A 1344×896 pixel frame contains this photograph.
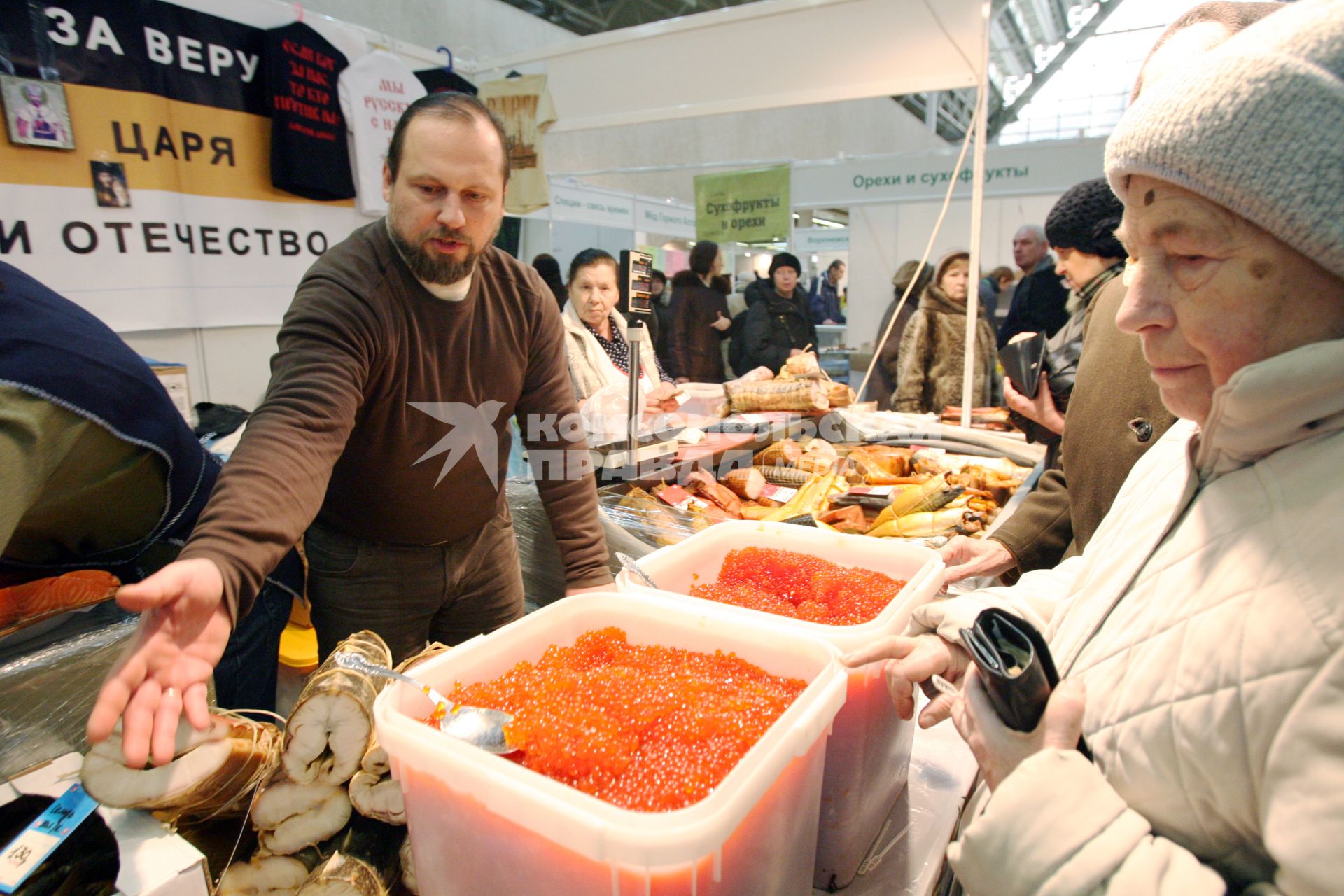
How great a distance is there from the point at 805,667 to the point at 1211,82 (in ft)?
2.11

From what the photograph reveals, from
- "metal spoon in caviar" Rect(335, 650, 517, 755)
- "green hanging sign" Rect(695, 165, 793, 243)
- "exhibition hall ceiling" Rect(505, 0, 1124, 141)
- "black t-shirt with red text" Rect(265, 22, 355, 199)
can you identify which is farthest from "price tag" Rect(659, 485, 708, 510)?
"exhibition hall ceiling" Rect(505, 0, 1124, 141)

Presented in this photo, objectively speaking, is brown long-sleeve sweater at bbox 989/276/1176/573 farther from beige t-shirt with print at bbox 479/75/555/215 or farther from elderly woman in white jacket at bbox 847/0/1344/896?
beige t-shirt with print at bbox 479/75/555/215

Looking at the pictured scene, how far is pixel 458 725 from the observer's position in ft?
2.20

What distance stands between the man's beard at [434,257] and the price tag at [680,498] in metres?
0.91

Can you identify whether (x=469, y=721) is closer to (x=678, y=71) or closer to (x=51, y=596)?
(x=51, y=596)

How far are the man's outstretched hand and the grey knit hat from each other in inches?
38.0

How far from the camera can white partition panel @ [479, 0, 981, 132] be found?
8.74 ft

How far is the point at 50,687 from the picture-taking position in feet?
3.44

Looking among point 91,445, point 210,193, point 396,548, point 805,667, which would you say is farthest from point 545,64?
point 805,667

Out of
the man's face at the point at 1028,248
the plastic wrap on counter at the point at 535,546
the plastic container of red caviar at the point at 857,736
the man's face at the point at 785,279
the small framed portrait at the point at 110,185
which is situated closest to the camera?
the plastic container of red caviar at the point at 857,736

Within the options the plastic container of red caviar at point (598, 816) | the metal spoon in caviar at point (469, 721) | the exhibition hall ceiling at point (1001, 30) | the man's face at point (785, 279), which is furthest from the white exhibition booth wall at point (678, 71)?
the exhibition hall ceiling at point (1001, 30)

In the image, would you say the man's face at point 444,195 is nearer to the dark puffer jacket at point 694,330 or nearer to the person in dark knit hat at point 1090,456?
the person in dark knit hat at point 1090,456

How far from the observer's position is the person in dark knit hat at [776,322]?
512 centimetres

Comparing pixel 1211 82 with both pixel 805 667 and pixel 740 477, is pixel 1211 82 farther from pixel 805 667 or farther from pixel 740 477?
pixel 740 477
